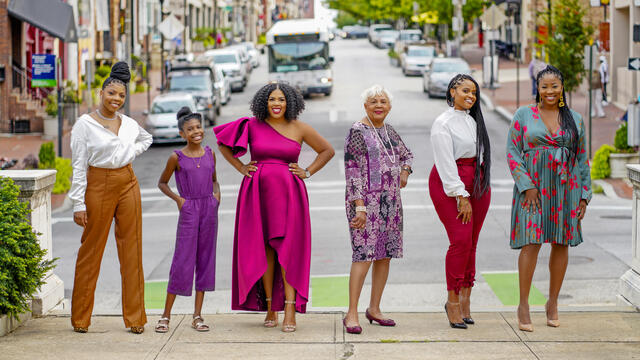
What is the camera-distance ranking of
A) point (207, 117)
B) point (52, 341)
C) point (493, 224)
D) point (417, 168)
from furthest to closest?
point (207, 117) → point (417, 168) → point (493, 224) → point (52, 341)

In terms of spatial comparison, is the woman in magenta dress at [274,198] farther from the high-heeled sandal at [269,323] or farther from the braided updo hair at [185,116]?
the braided updo hair at [185,116]

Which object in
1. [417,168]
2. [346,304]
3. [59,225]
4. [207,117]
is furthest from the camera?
[207,117]

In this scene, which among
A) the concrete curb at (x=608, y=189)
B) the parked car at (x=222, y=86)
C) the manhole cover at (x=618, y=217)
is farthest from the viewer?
the parked car at (x=222, y=86)

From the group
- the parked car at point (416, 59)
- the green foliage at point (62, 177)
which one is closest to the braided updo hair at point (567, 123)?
the green foliage at point (62, 177)

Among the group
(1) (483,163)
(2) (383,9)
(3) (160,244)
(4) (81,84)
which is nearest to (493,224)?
(3) (160,244)

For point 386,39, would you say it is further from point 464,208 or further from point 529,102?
point 464,208

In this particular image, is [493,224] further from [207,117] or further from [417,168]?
[207,117]

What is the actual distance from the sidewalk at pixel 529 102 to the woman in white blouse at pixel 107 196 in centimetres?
1313

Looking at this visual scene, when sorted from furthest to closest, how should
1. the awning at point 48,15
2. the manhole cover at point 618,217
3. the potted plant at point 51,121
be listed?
the awning at point 48,15 → the potted plant at point 51,121 → the manhole cover at point 618,217

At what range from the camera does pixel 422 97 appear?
40.3m

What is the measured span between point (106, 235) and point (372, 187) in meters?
2.02

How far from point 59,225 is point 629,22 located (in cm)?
2514

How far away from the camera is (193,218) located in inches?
303

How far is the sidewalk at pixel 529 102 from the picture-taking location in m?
24.4
